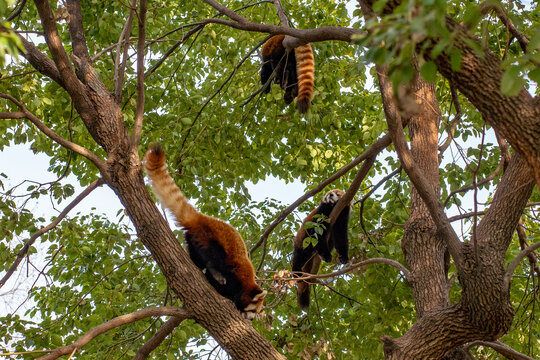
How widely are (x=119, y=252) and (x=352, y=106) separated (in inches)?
165

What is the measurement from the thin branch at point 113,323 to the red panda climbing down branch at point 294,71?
324 cm

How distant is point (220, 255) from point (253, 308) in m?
0.59

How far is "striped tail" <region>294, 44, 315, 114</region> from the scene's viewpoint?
7.07 m

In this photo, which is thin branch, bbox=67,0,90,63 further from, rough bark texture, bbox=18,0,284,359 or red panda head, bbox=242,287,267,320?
red panda head, bbox=242,287,267,320

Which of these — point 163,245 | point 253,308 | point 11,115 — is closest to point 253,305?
point 253,308

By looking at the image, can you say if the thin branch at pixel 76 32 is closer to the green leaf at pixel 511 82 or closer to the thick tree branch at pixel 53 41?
the thick tree branch at pixel 53 41

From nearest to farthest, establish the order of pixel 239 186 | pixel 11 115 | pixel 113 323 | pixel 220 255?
pixel 113 323, pixel 11 115, pixel 220 255, pixel 239 186

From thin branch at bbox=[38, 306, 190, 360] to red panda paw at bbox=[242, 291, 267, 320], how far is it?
1257 millimetres

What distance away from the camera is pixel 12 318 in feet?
17.4

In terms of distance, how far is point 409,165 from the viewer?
3.87 meters

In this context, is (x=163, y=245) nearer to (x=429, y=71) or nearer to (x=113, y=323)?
(x=113, y=323)

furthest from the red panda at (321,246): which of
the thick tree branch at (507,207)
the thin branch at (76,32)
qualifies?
the thin branch at (76,32)

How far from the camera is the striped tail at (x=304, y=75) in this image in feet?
23.2

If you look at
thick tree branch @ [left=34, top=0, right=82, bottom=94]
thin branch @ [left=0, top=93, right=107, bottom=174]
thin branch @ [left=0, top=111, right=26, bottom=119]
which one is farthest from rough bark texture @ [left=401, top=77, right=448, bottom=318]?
thin branch @ [left=0, top=111, right=26, bottom=119]
